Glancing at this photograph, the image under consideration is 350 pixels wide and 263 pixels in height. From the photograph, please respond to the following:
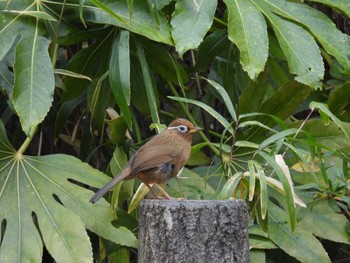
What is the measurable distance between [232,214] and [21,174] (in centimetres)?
163

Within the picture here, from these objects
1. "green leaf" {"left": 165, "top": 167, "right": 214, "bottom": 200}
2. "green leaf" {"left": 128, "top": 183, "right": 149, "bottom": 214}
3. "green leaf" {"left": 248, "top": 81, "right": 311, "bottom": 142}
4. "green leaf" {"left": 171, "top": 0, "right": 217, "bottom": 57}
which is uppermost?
"green leaf" {"left": 171, "top": 0, "right": 217, "bottom": 57}

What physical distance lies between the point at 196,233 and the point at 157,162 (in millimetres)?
985

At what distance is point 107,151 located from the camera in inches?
199

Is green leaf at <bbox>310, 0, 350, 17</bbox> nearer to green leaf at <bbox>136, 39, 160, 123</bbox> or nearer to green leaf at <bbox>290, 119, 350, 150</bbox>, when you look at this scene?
green leaf at <bbox>290, 119, 350, 150</bbox>

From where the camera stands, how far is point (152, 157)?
354 centimetres

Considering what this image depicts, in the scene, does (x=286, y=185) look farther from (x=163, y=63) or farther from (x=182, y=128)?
(x=163, y=63)

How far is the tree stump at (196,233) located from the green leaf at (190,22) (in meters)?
1.24

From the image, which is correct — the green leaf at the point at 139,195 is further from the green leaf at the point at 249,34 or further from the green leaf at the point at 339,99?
the green leaf at the point at 339,99

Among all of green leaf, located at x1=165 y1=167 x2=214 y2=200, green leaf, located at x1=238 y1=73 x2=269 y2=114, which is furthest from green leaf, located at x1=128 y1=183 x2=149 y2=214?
green leaf, located at x1=238 y1=73 x2=269 y2=114

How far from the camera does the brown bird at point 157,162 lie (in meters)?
3.53

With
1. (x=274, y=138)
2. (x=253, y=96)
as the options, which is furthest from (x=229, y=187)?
(x=253, y=96)

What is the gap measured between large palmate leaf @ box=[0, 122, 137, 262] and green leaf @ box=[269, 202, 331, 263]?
813 millimetres

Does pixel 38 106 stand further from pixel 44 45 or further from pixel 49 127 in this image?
pixel 49 127

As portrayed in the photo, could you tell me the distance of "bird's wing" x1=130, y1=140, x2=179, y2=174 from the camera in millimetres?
3512
